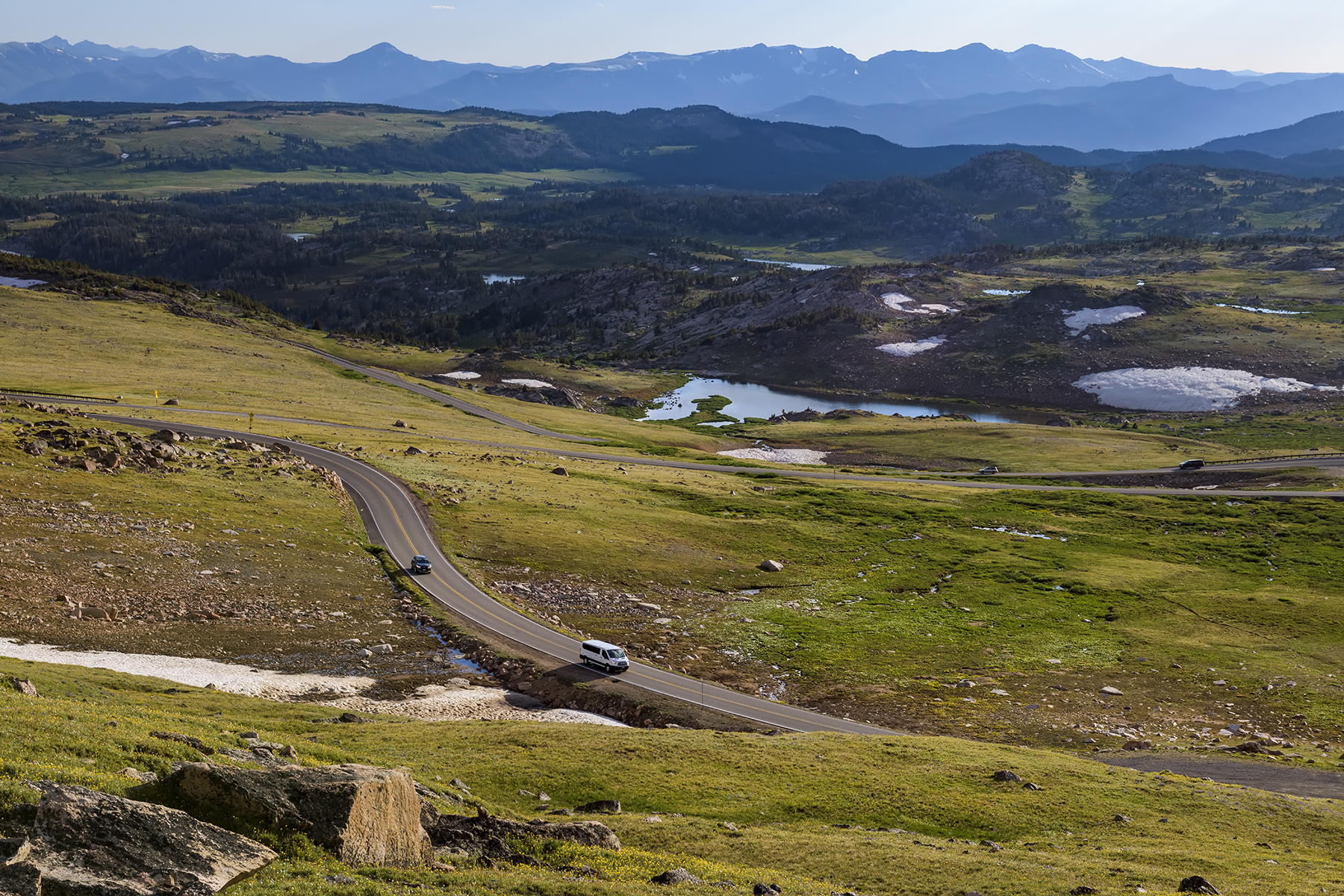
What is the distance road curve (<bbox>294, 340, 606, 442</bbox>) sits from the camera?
436 ft

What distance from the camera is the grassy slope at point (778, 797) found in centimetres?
2503

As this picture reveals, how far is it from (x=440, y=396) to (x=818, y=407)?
253 ft

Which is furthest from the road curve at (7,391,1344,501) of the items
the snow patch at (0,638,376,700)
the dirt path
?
the dirt path

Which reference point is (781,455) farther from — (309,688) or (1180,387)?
(309,688)

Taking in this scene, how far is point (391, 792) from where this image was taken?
21.6m

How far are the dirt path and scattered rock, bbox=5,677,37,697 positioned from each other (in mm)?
46217

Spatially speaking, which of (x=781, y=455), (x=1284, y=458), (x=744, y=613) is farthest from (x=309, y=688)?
(x=1284, y=458)

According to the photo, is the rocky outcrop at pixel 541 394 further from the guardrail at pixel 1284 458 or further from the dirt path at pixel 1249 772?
the dirt path at pixel 1249 772

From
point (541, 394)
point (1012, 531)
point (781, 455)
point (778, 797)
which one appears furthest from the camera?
point (541, 394)

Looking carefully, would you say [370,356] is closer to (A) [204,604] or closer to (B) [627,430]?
(B) [627,430]

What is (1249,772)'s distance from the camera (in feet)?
141

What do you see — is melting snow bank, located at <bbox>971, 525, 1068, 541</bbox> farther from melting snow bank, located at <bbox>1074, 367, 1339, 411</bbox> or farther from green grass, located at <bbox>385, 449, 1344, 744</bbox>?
melting snow bank, located at <bbox>1074, 367, 1339, 411</bbox>

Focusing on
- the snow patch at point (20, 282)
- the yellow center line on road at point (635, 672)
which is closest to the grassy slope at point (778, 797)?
the yellow center line on road at point (635, 672)

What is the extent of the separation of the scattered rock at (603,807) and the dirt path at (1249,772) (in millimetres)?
25936
